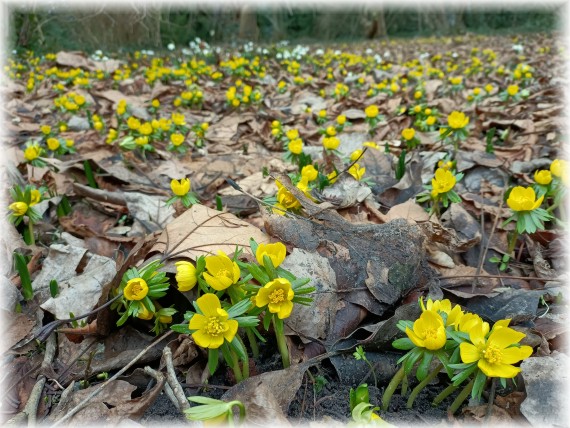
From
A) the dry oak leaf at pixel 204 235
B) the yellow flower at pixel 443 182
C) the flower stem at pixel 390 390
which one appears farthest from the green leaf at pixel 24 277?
the yellow flower at pixel 443 182

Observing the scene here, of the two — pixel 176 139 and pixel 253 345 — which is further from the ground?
pixel 176 139

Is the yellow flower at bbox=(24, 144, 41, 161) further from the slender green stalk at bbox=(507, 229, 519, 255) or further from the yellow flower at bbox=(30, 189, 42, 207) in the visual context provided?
the slender green stalk at bbox=(507, 229, 519, 255)

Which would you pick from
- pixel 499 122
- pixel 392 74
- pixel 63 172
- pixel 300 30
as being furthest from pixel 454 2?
pixel 63 172

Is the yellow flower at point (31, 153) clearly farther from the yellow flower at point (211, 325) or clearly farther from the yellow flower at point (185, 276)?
the yellow flower at point (211, 325)

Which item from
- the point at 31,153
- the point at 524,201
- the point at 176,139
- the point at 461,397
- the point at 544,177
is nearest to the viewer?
the point at 461,397

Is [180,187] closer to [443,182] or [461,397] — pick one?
[443,182]

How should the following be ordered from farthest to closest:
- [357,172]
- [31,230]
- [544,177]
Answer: [357,172] → [31,230] → [544,177]

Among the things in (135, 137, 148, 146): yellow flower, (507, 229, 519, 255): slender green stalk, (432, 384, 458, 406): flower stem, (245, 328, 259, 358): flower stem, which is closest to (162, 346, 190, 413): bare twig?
(245, 328, 259, 358): flower stem

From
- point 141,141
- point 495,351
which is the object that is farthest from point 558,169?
point 141,141
